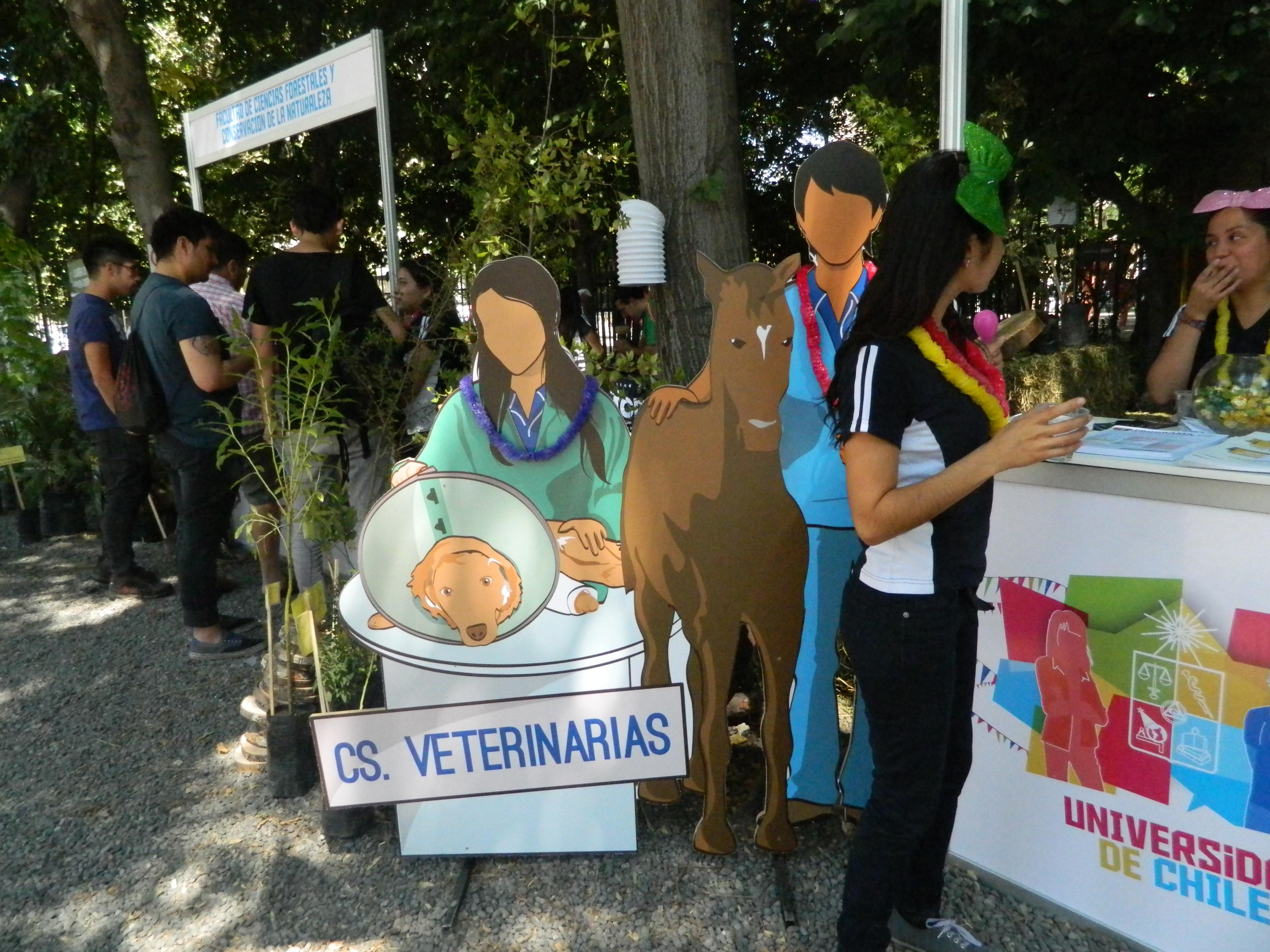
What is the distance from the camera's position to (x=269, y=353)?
333cm

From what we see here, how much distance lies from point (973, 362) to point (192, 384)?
11.0ft

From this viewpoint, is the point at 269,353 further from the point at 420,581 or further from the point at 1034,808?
the point at 1034,808

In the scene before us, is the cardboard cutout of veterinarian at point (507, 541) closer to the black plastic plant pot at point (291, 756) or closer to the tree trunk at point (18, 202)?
the black plastic plant pot at point (291, 756)

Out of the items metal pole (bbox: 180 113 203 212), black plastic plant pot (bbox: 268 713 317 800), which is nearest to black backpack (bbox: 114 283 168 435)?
metal pole (bbox: 180 113 203 212)

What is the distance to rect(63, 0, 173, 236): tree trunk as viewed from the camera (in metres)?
6.32

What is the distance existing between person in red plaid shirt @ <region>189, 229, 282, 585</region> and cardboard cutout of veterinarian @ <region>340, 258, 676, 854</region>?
1548 millimetres

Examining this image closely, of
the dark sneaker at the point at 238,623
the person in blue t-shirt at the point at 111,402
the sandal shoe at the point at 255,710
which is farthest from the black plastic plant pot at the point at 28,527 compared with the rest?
the sandal shoe at the point at 255,710

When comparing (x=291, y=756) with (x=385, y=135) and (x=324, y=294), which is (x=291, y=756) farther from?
(x=385, y=135)

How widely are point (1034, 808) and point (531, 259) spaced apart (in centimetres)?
184

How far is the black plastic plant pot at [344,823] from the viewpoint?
2.72 m

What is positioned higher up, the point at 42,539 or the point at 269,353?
the point at 269,353

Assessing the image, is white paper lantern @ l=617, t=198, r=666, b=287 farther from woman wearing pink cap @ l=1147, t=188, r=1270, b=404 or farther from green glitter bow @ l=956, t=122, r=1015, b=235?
woman wearing pink cap @ l=1147, t=188, r=1270, b=404

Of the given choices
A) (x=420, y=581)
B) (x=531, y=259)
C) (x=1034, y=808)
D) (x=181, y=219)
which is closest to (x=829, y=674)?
(x=1034, y=808)

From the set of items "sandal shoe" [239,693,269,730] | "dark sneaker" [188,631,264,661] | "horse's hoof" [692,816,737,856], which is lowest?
"horse's hoof" [692,816,737,856]
